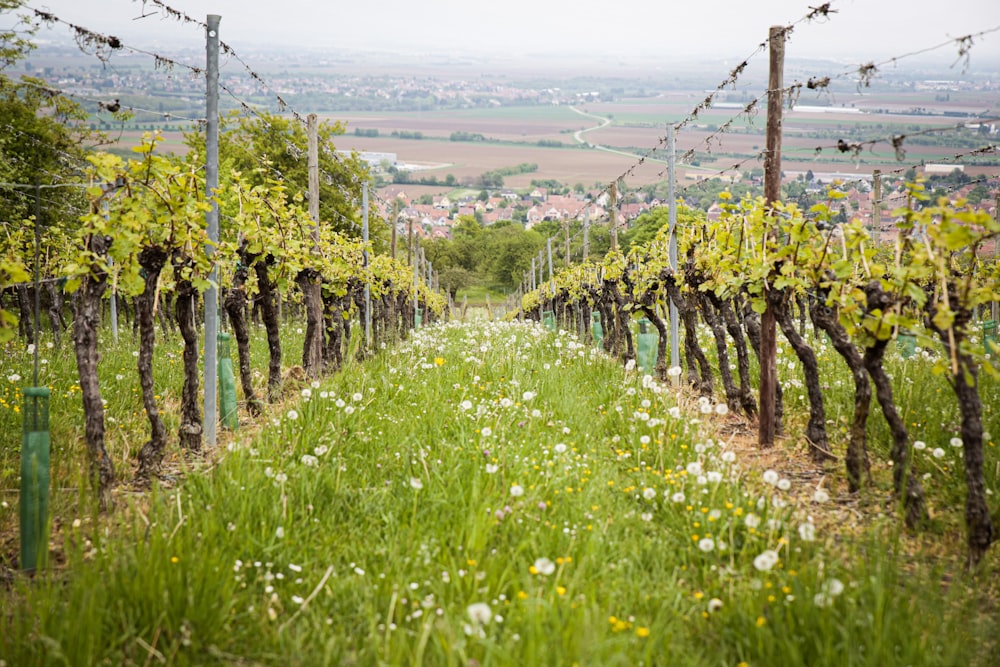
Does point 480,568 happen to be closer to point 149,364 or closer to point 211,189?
point 149,364

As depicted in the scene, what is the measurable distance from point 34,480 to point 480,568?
3003 mm

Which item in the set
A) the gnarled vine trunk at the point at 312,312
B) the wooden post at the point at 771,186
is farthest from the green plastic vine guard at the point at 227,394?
the wooden post at the point at 771,186

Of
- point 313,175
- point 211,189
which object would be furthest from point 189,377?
point 313,175

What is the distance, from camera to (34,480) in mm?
4930

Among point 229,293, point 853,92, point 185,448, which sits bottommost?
point 185,448

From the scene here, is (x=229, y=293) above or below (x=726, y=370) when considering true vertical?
above

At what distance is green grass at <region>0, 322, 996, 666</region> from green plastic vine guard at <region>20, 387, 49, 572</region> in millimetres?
219

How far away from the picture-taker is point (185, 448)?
7.68 meters

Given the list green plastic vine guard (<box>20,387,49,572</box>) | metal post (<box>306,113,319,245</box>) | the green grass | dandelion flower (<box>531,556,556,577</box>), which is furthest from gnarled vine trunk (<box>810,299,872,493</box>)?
metal post (<box>306,113,319,245</box>)

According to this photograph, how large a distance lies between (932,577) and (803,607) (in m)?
1.09

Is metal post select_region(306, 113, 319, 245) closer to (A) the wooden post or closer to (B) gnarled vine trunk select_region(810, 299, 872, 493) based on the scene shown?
(A) the wooden post

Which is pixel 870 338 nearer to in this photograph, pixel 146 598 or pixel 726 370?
pixel 726 370

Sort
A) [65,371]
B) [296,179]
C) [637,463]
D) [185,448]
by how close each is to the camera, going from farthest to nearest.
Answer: [296,179]
[65,371]
[185,448]
[637,463]

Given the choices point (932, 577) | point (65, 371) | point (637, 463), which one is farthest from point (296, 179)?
point (932, 577)
